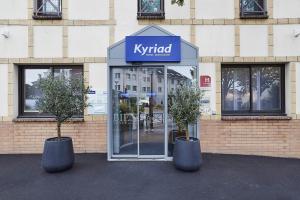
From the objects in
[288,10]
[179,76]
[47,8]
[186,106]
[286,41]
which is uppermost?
[47,8]

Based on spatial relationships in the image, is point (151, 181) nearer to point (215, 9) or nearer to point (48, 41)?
point (48, 41)

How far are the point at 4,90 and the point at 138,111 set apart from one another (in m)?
4.36

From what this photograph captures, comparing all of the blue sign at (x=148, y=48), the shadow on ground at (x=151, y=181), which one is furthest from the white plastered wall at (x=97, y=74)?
the shadow on ground at (x=151, y=181)

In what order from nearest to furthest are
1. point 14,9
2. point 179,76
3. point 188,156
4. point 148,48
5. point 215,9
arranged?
1. point 188,156
2. point 148,48
3. point 179,76
4. point 215,9
5. point 14,9

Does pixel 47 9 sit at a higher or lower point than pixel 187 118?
higher

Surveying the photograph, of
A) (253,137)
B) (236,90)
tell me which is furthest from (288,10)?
(253,137)

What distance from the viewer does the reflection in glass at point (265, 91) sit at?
328 inches

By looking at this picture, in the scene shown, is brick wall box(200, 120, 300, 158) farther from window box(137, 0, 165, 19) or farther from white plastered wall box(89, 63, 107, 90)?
window box(137, 0, 165, 19)

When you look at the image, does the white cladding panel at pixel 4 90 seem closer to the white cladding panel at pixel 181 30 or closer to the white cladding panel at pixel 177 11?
the white cladding panel at pixel 181 30

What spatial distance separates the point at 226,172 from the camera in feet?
20.5

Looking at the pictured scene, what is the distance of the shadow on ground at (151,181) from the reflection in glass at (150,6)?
4760mm

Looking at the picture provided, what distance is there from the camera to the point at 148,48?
7109 mm

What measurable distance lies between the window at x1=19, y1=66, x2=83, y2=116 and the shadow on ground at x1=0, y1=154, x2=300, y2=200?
1786mm

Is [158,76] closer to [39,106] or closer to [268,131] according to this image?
[39,106]
